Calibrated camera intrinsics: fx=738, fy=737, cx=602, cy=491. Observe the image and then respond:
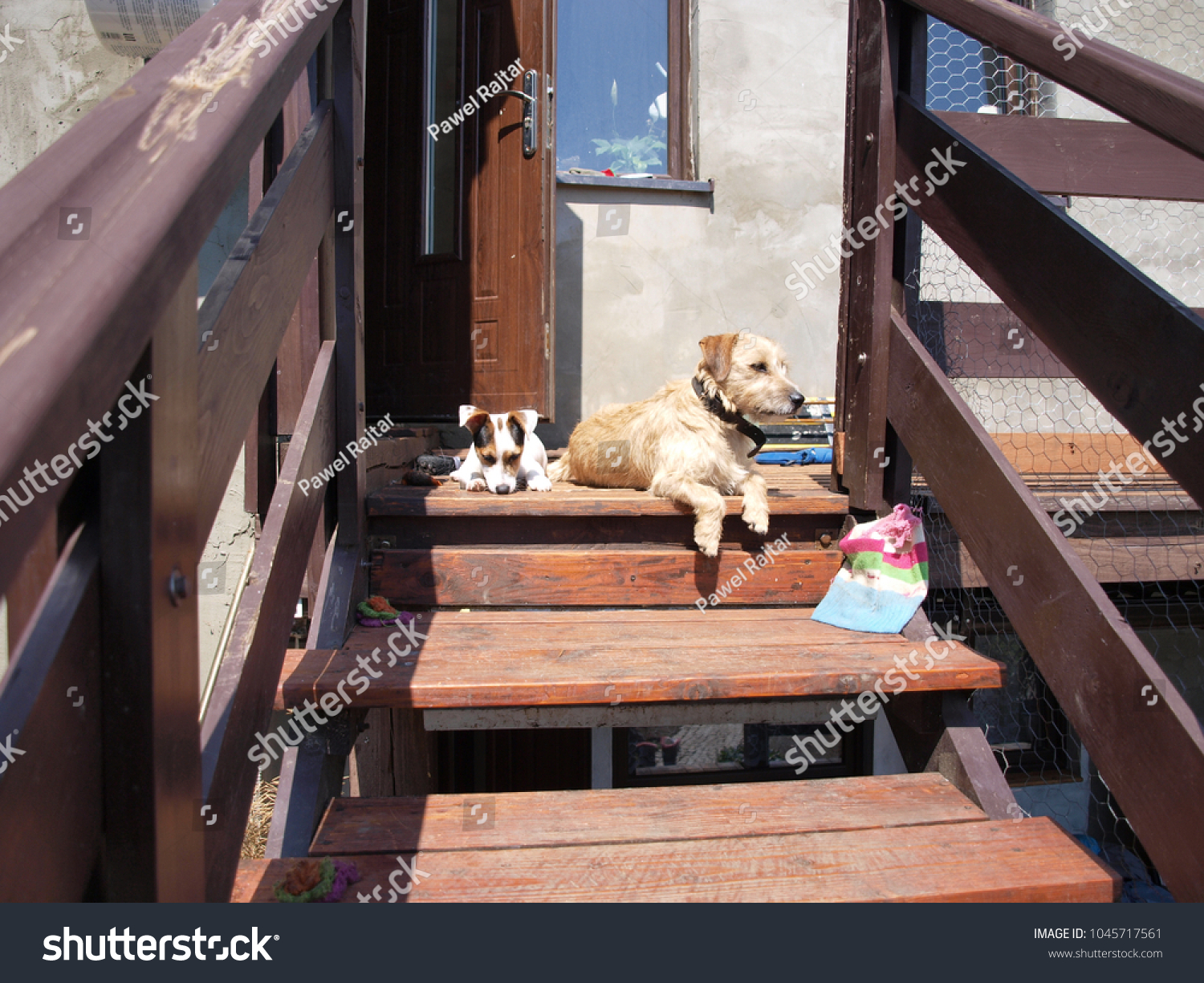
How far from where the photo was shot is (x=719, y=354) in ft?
9.55

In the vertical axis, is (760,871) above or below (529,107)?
below

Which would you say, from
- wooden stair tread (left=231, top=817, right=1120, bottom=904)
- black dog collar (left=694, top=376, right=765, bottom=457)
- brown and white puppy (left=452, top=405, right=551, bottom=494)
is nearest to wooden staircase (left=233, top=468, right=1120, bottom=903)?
wooden stair tread (left=231, top=817, right=1120, bottom=904)

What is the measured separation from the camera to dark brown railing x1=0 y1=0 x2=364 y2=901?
589 mm

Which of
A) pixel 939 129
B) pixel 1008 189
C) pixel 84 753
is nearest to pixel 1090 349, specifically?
pixel 1008 189

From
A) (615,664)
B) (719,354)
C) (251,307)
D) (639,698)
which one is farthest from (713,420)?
(251,307)

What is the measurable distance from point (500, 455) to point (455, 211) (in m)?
1.98

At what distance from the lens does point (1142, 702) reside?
1.25 m

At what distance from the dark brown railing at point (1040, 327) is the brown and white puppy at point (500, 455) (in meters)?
1.49

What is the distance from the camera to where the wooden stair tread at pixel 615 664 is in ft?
5.09

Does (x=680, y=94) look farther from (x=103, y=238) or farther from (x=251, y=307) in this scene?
(x=103, y=238)

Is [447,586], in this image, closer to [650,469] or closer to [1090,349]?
[650,469]

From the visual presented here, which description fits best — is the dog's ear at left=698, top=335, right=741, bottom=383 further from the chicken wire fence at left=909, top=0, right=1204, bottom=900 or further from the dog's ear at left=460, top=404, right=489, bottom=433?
the dog's ear at left=460, top=404, right=489, bottom=433

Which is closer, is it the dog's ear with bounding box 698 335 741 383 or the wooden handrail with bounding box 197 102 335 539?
the wooden handrail with bounding box 197 102 335 539

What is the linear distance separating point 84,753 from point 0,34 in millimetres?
4341
